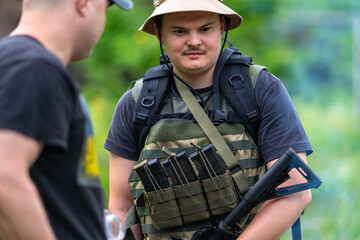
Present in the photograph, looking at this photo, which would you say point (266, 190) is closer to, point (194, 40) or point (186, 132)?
point (186, 132)

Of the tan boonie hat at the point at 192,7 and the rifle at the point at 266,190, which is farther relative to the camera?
the tan boonie hat at the point at 192,7

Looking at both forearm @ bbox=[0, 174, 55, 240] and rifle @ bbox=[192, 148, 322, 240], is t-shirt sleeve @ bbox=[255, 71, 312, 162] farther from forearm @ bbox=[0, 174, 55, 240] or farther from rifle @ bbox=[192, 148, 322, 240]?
forearm @ bbox=[0, 174, 55, 240]

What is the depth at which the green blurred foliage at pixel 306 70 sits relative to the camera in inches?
292

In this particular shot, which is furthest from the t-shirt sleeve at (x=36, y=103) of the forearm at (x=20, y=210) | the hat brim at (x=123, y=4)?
the hat brim at (x=123, y=4)

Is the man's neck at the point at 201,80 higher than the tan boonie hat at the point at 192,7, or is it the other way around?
the tan boonie hat at the point at 192,7

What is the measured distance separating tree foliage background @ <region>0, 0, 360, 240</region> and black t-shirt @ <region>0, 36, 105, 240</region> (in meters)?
4.36

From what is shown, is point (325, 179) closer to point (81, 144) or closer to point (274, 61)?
point (274, 61)

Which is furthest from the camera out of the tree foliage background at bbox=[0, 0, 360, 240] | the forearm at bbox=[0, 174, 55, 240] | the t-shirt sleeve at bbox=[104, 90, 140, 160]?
the tree foliage background at bbox=[0, 0, 360, 240]

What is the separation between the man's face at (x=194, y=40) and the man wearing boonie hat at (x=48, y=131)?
1.01m

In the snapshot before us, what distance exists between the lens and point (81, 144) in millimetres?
2068

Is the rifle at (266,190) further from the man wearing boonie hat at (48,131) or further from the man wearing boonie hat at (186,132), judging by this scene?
the man wearing boonie hat at (48,131)

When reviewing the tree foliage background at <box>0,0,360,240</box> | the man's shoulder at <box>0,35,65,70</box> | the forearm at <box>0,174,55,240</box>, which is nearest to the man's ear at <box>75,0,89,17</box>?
the man's shoulder at <box>0,35,65,70</box>

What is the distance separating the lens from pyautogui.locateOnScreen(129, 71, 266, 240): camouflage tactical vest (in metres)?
3.19

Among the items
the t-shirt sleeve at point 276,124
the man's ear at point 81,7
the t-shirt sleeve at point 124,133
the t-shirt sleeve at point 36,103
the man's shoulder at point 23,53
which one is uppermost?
the man's ear at point 81,7
